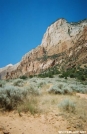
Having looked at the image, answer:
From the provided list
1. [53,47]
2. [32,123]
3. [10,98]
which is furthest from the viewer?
[53,47]

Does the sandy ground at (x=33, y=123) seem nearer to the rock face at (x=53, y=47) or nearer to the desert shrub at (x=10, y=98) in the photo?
the desert shrub at (x=10, y=98)

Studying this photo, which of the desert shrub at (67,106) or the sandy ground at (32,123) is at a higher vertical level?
the desert shrub at (67,106)

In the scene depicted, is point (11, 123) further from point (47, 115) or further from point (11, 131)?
point (47, 115)

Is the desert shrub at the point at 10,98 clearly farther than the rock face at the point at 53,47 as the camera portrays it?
No

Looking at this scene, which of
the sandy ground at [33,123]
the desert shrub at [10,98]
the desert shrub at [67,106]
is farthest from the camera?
the desert shrub at [67,106]

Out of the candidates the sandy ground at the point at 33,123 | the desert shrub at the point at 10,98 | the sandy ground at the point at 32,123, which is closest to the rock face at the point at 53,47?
the desert shrub at the point at 10,98

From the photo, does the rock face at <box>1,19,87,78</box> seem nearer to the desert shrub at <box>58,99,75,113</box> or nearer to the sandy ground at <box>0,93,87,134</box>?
the desert shrub at <box>58,99,75,113</box>

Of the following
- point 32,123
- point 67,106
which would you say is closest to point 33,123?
point 32,123

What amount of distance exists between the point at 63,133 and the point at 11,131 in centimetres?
168

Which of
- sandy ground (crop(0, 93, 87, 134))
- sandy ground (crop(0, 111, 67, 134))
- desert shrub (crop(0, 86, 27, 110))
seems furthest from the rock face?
sandy ground (crop(0, 111, 67, 134))

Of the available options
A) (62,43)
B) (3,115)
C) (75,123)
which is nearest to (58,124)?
(75,123)

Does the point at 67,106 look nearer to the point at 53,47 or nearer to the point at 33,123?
the point at 33,123

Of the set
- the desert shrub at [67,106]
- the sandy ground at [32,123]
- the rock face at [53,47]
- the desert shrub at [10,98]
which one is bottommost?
the sandy ground at [32,123]

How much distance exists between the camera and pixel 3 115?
19.8 feet
